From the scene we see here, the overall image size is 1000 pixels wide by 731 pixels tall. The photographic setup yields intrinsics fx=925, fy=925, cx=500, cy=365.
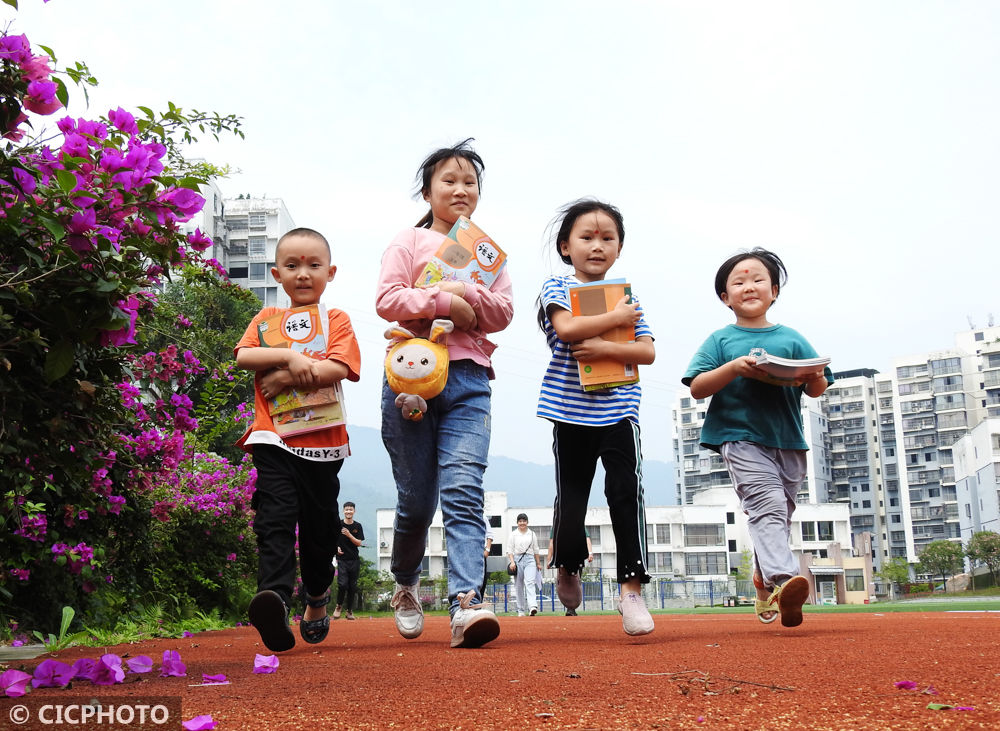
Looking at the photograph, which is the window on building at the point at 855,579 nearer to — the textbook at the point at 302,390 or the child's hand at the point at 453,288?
the child's hand at the point at 453,288

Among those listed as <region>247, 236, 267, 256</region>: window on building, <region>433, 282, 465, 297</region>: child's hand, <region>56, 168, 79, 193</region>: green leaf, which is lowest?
<region>56, 168, 79, 193</region>: green leaf

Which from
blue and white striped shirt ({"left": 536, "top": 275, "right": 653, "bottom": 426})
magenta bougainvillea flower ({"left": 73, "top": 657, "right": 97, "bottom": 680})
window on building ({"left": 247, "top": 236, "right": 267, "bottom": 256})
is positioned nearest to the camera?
magenta bougainvillea flower ({"left": 73, "top": 657, "right": 97, "bottom": 680})

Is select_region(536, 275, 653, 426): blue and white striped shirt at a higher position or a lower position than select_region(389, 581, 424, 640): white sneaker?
higher

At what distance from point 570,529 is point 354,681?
6.34 feet

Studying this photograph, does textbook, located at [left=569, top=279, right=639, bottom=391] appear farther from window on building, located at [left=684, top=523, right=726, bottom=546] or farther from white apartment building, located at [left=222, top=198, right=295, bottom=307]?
window on building, located at [left=684, top=523, right=726, bottom=546]

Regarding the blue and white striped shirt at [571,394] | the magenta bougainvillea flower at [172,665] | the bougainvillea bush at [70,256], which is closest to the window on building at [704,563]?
the blue and white striped shirt at [571,394]

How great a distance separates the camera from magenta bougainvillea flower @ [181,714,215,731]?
6.15ft

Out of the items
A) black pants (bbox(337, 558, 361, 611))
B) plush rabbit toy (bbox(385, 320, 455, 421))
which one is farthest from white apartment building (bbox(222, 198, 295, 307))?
plush rabbit toy (bbox(385, 320, 455, 421))

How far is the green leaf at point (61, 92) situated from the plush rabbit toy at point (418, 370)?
1.56 m

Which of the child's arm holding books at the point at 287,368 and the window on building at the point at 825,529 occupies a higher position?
the child's arm holding books at the point at 287,368

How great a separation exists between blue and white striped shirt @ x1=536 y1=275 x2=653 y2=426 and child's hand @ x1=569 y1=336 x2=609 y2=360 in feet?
0.41

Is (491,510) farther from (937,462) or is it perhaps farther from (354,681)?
(354,681)

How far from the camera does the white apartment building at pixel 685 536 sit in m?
87.9

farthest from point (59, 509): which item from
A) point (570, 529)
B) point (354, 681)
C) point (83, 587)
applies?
point (354, 681)
